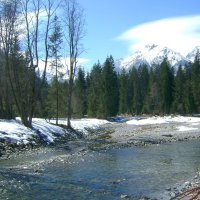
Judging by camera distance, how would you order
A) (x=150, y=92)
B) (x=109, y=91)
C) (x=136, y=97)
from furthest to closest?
(x=136, y=97) < (x=150, y=92) < (x=109, y=91)

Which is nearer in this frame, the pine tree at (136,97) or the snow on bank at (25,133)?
the snow on bank at (25,133)

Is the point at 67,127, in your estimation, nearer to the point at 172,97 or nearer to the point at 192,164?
the point at 192,164

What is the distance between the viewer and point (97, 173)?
18469mm

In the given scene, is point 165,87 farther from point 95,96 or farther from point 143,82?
point 143,82

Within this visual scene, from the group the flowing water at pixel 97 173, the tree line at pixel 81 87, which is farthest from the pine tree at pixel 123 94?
the flowing water at pixel 97 173

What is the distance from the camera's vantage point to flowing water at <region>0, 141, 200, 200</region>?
14.1 metres

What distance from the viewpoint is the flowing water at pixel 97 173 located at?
1412 centimetres

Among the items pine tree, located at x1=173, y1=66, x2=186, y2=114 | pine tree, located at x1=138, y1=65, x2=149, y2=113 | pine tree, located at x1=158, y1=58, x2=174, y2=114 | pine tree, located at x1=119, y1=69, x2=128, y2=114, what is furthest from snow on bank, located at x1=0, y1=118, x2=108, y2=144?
pine tree, located at x1=138, y1=65, x2=149, y2=113

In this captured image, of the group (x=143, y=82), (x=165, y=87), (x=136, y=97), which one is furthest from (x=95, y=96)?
(x=143, y=82)

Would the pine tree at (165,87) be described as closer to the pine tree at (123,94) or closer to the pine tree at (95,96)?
the pine tree at (95,96)

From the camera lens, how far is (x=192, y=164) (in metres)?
20.9

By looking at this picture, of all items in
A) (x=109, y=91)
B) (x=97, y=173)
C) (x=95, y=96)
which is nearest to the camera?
(x=97, y=173)

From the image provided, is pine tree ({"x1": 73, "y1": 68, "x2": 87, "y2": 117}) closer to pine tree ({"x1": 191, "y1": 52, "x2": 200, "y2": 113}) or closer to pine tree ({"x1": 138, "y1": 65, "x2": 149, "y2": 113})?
pine tree ({"x1": 138, "y1": 65, "x2": 149, "y2": 113})

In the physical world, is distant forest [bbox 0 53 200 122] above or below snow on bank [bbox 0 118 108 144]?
above
